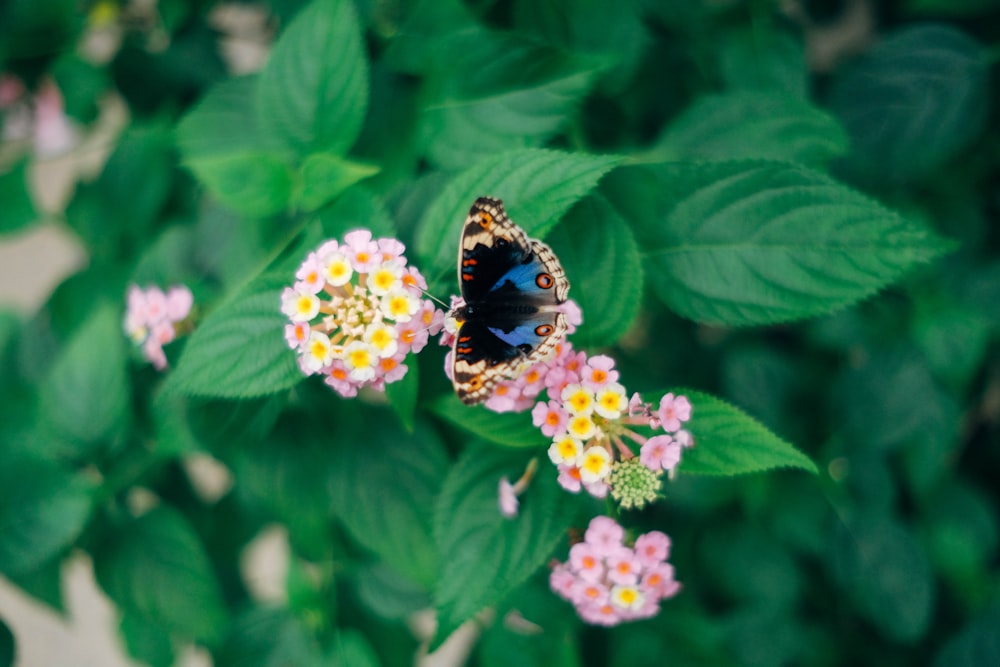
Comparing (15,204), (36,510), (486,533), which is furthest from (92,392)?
(486,533)

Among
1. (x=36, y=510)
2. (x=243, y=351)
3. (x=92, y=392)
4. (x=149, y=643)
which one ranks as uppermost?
(x=243, y=351)

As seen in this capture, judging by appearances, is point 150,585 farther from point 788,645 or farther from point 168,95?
point 788,645

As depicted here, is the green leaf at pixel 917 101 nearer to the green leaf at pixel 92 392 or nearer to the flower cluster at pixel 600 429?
the flower cluster at pixel 600 429

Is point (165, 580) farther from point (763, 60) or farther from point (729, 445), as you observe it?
point (763, 60)

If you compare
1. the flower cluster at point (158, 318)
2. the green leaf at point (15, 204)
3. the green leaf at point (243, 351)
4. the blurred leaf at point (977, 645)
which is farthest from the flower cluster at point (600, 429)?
the green leaf at point (15, 204)

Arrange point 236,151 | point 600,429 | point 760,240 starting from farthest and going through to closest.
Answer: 1. point 236,151
2. point 760,240
3. point 600,429
